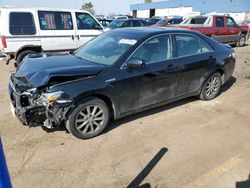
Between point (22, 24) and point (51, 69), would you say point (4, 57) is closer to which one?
point (22, 24)

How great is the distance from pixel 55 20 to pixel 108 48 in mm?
4660

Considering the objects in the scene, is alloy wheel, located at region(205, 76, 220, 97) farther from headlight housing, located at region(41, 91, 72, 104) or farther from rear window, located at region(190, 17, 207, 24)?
rear window, located at region(190, 17, 207, 24)

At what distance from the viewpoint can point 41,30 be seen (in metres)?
7.79

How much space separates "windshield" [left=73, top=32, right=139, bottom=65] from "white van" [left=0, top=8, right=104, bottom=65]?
12.3ft

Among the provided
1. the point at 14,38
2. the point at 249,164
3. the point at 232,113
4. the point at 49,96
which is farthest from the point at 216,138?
the point at 14,38

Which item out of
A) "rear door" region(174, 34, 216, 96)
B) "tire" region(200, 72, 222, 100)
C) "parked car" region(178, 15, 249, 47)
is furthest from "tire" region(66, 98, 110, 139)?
"parked car" region(178, 15, 249, 47)

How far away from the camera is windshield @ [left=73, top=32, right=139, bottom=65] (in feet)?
13.0

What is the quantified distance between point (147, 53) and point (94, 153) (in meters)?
1.92

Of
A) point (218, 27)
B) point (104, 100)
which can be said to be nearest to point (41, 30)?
point (104, 100)

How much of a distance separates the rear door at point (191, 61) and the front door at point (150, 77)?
20 centimetres

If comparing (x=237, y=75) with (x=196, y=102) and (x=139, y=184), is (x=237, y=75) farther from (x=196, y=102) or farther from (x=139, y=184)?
(x=139, y=184)

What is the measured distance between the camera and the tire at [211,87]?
5262 millimetres

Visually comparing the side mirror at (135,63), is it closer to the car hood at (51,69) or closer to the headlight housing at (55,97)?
the car hood at (51,69)

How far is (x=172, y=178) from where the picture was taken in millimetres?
2904
